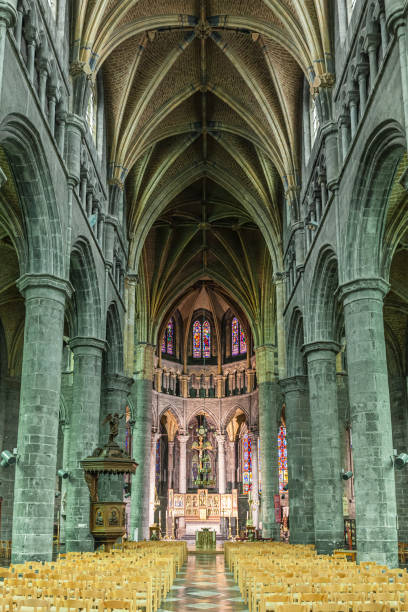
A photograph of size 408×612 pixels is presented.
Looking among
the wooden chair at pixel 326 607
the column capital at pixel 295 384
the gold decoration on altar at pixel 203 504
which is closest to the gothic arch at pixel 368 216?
the column capital at pixel 295 384

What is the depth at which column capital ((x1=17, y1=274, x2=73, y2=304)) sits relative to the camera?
18.1 m

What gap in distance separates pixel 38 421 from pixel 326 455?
10.5m

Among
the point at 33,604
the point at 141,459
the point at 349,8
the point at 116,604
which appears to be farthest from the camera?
the point at 141,459

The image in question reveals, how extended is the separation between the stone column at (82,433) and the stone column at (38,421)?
214 inches

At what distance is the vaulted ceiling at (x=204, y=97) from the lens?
23.7 meters

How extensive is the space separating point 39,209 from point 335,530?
14.4 meters

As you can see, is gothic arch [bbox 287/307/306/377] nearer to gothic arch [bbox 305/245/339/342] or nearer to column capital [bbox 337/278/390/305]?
gothic arch [bbox 305/245/339/342]

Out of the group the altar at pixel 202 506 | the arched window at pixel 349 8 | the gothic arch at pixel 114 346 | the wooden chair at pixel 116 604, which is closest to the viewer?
the wooden chair at pixel 116 604

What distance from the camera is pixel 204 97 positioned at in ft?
103

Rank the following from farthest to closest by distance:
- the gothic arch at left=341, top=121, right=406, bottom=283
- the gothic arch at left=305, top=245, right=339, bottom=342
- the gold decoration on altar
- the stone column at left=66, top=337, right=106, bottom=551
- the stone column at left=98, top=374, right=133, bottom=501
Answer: the gold decoration on altar → the stone column at left=98, top=374, right=133, bottom=501 → the gothic arch at left=305, top=245, right=339, bottom=342 → the stone column at left=66, top=337, right=106, bottom=551 → the gothic arch at left=341, top=121, right=406, bottom=283

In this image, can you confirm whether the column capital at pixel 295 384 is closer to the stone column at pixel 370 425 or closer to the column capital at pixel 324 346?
the column capital at pixel 324 346

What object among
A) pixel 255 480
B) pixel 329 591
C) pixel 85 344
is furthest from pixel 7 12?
pixel 255 480

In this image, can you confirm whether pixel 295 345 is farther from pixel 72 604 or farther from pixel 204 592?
pixel 72 604

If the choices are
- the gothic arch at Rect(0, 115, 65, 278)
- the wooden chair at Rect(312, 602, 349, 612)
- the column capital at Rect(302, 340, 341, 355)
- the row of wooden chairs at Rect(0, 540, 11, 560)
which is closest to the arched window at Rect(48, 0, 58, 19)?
the gothic arch at Rect(0, 115, 65, 278)
